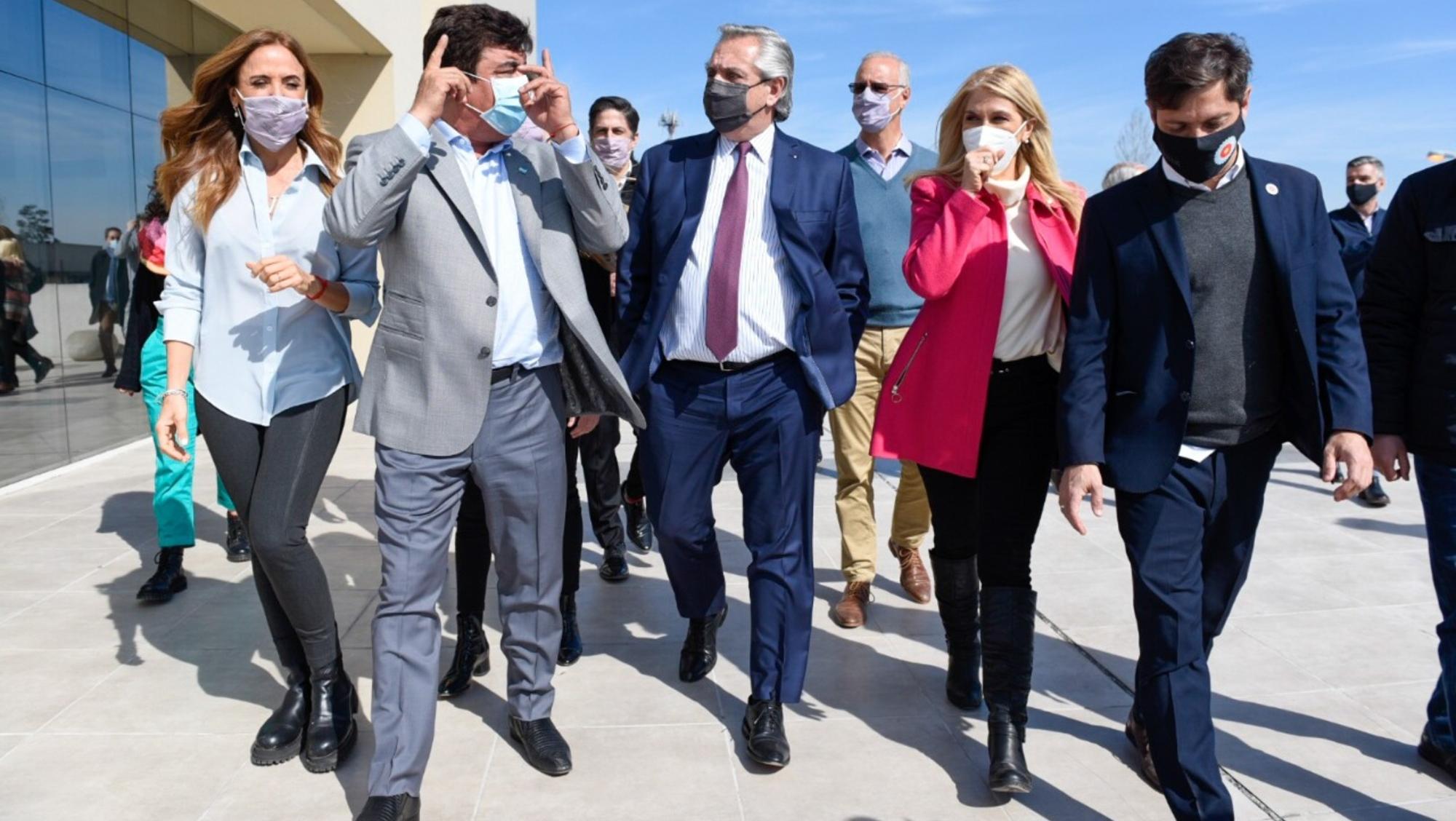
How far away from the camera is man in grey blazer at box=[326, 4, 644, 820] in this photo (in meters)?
3.01

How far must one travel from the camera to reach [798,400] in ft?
11.9

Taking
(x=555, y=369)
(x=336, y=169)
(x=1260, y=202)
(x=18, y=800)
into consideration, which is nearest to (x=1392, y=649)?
(x=1260, y=202)

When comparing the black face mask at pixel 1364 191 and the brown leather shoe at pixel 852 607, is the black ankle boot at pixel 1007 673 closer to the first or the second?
the brown leather shoe at pixel 852 607

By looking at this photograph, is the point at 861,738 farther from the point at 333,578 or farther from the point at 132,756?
the point at 333,578

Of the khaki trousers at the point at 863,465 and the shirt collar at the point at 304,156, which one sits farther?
the khaki trousers at the point at 863,465

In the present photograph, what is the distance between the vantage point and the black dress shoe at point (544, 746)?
3.37m

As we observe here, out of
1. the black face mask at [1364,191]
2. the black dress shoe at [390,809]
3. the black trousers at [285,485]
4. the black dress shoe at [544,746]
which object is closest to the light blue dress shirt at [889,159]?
the black trousers at [285,485]

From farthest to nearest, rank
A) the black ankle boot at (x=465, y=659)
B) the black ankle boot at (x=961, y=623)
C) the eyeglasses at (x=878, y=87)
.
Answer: the eyeglasses at (x=878, y=87)
the black ankle boot at (x=465, y=659)
the black ankle boot at (x=961, y=623)

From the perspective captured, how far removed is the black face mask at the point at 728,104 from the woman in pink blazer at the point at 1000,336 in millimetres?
602

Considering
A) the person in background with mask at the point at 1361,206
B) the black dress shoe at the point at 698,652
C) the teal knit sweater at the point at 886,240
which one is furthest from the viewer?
the person in background with mask at the point at 1361,206

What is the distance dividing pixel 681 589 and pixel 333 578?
2150mm

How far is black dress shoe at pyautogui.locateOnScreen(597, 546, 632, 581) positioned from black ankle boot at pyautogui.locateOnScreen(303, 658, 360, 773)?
6.28 ft

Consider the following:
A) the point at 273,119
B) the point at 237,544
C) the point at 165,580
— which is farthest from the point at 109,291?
the point at 273,119

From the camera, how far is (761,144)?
144 inches
